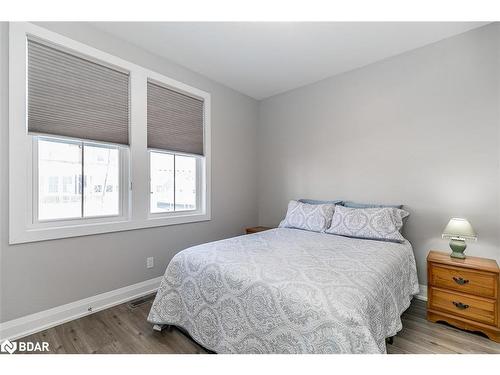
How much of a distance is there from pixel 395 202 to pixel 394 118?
0.94 m

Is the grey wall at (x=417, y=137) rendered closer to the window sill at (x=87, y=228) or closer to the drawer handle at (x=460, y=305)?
the drawer handle at (x=460, y=305)

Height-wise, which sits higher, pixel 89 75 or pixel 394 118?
pixel 89 75

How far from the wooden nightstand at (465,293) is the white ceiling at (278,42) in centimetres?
211

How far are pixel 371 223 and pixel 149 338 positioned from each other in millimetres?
2207

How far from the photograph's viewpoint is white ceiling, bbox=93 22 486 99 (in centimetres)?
220

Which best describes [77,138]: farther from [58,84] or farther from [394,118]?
[394,118]

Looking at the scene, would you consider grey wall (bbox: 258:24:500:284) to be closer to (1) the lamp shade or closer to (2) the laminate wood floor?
(1) the lamp shade

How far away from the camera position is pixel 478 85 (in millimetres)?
2197

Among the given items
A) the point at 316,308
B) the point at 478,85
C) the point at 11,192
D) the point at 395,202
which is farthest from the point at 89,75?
the point at 478,85

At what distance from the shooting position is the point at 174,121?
2885 mm

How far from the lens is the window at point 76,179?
2.04 m

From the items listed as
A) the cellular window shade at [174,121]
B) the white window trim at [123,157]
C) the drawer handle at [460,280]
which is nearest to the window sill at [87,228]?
the white window trim at [123,157]

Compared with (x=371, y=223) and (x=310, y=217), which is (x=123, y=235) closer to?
(x=310, y=217)

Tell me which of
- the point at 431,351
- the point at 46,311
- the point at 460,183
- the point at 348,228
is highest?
the point at 460,183
